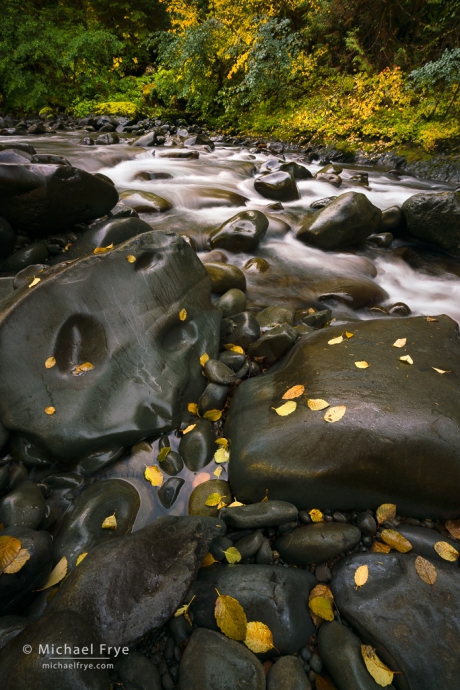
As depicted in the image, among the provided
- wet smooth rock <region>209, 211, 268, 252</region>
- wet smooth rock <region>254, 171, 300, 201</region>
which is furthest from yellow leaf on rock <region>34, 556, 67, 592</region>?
wet smooth rock <region>254, 171, 300, 201</region>

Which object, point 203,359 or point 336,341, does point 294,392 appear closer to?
point 336,341

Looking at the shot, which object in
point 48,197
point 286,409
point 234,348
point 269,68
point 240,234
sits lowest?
point 234,348

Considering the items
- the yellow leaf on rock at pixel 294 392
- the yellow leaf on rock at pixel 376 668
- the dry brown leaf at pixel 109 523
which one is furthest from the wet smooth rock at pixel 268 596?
the yellow leaf on rock at pixel 294 392

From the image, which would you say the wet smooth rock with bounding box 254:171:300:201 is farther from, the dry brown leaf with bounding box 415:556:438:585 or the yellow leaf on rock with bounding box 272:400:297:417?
the dry brown leaf with bounding box 415:556:438:585

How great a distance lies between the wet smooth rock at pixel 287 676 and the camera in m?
1.55

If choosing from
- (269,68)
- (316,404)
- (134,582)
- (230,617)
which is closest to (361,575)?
(230,617)

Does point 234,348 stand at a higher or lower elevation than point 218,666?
higher

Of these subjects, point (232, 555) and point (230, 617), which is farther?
point (232, 555)

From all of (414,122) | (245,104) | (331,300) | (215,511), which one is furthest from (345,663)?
(245,104)

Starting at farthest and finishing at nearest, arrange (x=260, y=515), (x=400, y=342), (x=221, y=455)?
(x=400, y=342) < (x=221, y=455) < (x=260, y=515)

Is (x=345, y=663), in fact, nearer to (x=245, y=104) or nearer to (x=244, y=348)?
(x=244, y=348)

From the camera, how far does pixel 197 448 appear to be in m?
2.71

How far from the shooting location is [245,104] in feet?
49.3

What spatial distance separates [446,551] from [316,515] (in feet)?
2.35
